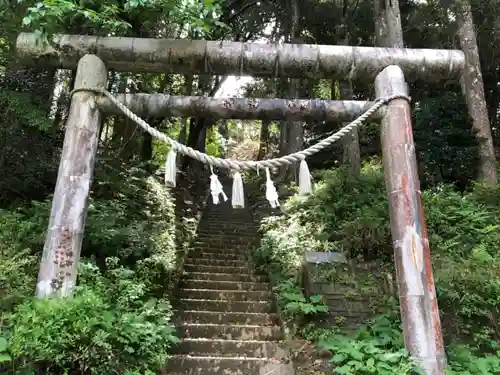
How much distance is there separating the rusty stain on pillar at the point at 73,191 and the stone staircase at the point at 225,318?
1976 millimetres

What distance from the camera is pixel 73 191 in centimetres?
490

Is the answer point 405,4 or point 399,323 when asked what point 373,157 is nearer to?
point 405,4

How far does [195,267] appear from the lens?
28.3 feet

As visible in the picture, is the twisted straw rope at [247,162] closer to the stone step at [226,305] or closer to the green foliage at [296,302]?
the green foliage at [296,302]

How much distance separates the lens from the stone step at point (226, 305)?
714 cm

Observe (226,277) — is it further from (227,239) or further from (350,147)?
(350,147)

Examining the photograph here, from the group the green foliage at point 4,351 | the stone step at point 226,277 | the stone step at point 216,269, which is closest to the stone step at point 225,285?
the stone step at point 226,277

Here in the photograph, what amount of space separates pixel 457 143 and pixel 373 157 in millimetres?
4696

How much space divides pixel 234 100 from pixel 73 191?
240 cm

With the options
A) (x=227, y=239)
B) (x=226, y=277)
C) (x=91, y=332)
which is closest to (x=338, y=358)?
(x=91, y=332)

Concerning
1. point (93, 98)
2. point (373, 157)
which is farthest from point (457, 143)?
point (93, 98)

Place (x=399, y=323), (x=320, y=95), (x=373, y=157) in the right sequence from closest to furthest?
(x=399, y=323), (x=373, y=157), (x=320, y=95)

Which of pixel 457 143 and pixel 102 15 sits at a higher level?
pixel 457 143

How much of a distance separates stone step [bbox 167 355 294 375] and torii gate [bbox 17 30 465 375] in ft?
6.09
